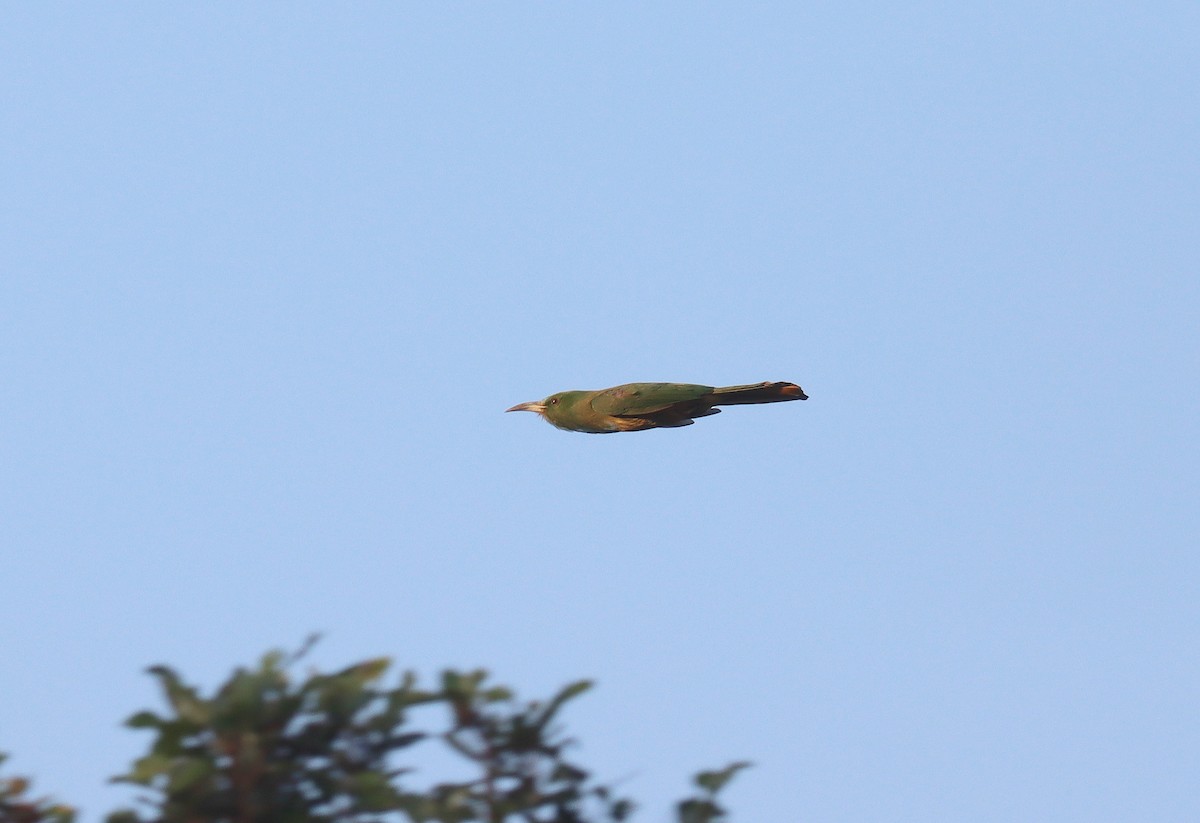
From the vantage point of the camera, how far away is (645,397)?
1822 centimetres

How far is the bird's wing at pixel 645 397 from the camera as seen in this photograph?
18.1 m

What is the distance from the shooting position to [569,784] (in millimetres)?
9781

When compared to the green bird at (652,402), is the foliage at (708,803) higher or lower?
lower

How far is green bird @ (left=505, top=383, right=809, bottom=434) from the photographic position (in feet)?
59.3

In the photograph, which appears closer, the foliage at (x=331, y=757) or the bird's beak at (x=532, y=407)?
the foliage at (x=331, y=757)

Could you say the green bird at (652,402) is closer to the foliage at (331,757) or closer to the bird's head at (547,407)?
the bird's head at (547,407)

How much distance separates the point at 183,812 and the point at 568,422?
1023 centimetres

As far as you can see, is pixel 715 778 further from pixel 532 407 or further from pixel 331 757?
pixel 532 407

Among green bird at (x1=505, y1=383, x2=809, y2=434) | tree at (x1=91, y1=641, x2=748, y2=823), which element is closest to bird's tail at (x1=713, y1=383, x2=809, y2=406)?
green bird at (x1=505, y1=383, x2=809, y2=434)

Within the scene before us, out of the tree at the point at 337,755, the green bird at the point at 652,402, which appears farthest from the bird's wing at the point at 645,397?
the tree at the point at 337,755

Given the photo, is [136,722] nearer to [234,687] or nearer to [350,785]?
[234,687]

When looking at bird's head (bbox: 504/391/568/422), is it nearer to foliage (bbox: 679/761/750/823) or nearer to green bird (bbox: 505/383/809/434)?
green bird (bbox: 505/383/809/434)

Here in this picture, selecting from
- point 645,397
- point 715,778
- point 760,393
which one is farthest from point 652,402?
point 715,778

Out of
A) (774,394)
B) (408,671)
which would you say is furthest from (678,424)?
(408,671)
